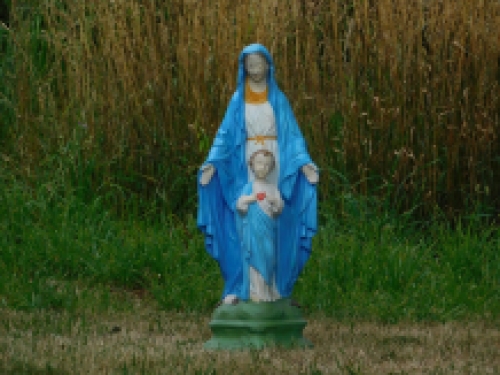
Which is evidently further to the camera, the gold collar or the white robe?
the gold collar

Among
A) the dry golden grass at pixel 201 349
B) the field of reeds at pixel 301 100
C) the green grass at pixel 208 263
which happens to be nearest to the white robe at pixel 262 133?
the dry golden grass at pixel 201 349

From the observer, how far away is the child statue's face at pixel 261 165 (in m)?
5.20

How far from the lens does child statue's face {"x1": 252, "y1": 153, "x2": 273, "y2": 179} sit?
520 centimetres

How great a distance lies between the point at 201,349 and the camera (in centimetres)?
519

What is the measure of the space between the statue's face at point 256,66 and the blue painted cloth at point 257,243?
0.59 meters

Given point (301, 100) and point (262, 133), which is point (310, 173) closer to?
point (262, 133)

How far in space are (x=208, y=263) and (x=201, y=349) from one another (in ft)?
6.32

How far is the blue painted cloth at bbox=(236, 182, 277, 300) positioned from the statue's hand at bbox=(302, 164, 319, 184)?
0.27 metres

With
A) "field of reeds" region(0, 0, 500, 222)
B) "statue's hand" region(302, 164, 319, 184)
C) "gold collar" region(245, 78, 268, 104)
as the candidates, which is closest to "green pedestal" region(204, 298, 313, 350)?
"statue's hand" region(302, 164, 319, 184)

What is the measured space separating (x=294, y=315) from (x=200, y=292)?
146cm

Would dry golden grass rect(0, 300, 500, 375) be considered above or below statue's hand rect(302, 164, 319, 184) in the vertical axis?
below

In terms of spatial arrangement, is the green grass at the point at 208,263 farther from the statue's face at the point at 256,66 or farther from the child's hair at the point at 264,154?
the statue's face at the point at 256,66

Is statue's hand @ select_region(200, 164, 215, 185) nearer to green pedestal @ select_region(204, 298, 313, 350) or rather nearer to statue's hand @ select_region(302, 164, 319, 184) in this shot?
statue's hand @ select_region(302, 164, 319, 184)

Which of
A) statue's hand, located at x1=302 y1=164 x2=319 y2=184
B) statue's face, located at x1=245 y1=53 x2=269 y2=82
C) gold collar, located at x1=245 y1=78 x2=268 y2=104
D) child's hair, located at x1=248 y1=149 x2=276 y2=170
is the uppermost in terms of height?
statue's face, located at x1=245 y1=53 x2=269 y2=82
